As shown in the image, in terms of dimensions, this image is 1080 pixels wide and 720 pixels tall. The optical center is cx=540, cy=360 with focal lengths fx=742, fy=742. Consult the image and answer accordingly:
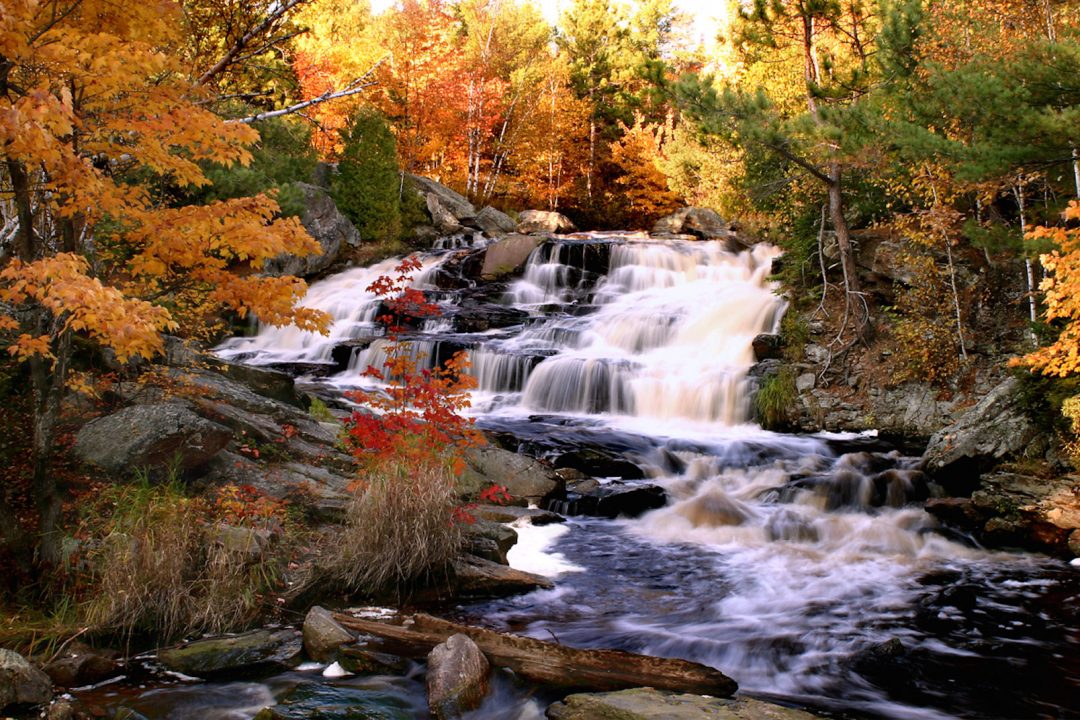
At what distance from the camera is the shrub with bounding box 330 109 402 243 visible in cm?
2244

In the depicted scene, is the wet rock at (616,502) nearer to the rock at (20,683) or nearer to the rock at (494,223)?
the rock at (20,683)

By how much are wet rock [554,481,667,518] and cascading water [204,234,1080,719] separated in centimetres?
20

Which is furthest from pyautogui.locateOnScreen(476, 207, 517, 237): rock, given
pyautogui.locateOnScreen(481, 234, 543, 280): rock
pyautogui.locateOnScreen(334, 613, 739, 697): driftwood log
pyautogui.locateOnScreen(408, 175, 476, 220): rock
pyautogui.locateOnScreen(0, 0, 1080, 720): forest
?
pyautogui.locateOnScreen(334, 613, 739, 697): driftwood log

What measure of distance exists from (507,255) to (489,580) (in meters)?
15.3

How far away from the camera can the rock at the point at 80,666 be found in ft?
13.7

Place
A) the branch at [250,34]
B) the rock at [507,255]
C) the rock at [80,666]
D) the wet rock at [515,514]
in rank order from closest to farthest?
the rock at [80,666] → the branch at [250,34] → the wet rock at [515,514] → the rock at [507,255]

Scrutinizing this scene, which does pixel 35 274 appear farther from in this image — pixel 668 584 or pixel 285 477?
pixel 668 584

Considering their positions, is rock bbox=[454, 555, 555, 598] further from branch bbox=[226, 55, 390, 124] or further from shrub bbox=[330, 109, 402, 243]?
shrub bbox=[330, 109, 402, 243]

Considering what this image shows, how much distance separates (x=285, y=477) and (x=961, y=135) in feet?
36.7

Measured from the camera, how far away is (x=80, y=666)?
4.25 m

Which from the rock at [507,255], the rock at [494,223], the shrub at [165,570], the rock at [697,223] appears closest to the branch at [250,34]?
the shrub at [165,570]

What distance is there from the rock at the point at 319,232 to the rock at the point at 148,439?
14.1 m

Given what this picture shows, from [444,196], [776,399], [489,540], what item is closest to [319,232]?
[444,196]

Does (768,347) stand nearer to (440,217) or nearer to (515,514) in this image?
Answer: (515,514)
